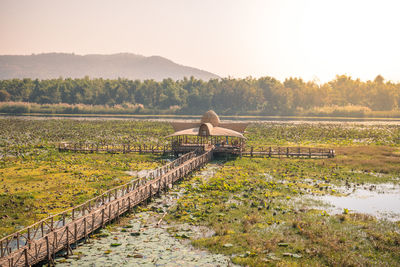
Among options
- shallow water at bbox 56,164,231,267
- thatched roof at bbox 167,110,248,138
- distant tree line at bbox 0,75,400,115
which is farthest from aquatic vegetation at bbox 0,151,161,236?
distant tree line at bbox 0,75,400,115

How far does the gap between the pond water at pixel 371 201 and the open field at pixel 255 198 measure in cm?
73

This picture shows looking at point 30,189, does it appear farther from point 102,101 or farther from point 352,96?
point 352,96

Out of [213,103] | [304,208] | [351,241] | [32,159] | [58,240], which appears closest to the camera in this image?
[58,240]

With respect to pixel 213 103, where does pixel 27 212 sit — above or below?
below

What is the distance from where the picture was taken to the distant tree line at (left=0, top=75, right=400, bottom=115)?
135500 mm

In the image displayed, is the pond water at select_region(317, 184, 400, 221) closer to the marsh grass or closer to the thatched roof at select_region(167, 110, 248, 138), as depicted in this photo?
the marsh grass

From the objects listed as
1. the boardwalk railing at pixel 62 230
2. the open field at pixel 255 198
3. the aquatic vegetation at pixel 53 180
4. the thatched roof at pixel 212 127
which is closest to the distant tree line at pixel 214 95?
the thatched roof at pixel 212 127

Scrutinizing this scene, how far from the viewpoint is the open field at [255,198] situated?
15555 millimetres

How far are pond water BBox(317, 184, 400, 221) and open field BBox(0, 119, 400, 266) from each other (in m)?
0.73

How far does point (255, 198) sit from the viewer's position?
22.9 metres

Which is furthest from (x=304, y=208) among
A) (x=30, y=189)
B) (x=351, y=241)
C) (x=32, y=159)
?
(x=32, y=159)

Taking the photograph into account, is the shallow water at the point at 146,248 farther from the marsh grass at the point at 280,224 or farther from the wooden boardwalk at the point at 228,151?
the wooden boardwalk at the point at 228,151

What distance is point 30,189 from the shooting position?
24.4 metres

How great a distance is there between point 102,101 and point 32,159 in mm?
111376
